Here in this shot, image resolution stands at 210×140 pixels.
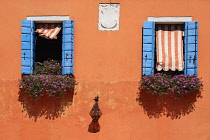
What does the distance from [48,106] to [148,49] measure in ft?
8.03

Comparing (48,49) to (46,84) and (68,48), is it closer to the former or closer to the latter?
(68,48)

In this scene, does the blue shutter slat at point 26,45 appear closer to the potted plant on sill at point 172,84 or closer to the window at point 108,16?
the window at point 108,16

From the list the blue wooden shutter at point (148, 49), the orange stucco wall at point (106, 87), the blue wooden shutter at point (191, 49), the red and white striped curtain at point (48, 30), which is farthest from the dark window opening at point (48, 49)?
the blue wooden shutter at point (191, 49)

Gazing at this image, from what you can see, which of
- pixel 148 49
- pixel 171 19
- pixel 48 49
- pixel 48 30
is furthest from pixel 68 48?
pixel 171 19

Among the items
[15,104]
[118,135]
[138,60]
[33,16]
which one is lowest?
[118,135]

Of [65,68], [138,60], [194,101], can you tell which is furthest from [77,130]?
[194,101]

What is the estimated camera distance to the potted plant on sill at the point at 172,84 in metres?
6.36

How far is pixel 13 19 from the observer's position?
6.99 meters

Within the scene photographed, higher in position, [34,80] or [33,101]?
[34,80]

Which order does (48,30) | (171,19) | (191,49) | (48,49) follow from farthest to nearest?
(48,49) < (48,30) < (171,19) < (191,49)

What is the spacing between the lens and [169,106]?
6.64 m

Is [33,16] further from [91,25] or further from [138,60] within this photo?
[138,60]

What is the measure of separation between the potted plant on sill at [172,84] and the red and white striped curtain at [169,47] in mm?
294

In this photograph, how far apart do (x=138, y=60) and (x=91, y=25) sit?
1.26 metres
